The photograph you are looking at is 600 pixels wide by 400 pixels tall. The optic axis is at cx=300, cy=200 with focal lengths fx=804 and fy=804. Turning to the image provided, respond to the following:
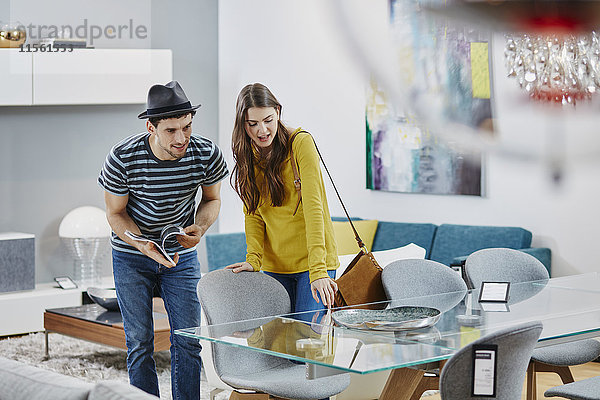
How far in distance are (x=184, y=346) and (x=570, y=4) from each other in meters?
2.56

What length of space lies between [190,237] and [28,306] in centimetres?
335

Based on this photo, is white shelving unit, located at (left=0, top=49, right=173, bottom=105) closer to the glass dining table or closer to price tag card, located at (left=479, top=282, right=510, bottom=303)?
the glass dining table

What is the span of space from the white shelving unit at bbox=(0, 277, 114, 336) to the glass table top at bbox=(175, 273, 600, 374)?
354 cm

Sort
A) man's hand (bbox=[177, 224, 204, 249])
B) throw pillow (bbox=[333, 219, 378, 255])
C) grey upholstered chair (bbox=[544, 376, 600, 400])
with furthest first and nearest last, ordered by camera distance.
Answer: throw pillow (bbox=[333, 219, 378, 255]) → man's hand (bbox=[177, 224, 204, 249]) → grey upholstered chair (bbox=[544, 376, 600, 400])

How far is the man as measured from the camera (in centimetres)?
264

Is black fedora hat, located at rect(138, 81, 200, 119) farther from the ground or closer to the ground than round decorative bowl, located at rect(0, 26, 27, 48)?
closer to the ground

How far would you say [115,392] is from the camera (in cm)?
130

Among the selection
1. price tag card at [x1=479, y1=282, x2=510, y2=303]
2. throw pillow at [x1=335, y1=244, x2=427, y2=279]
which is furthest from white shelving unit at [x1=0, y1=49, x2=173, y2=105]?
price tag card at [x1=479, y1=282, x2=510, y2=303]

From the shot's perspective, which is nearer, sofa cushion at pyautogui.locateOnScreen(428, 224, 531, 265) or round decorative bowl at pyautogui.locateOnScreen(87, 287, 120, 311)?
round decorative bowl at pyautogui.locateOnScreen(87, 287, 120, 311)

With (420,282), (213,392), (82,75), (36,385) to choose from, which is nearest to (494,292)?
(420,282)

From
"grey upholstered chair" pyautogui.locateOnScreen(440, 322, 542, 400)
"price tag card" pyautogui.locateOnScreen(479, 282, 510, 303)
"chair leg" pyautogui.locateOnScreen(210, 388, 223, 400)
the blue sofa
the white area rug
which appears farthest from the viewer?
the blue sofa

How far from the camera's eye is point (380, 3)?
401 mm

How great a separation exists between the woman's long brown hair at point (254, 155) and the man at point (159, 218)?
0.16m

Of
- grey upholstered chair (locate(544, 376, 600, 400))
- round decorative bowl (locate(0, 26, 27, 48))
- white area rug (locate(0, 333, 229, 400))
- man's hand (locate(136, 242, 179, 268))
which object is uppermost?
round decorative bowl (locate(0, 26, 27, 48))
